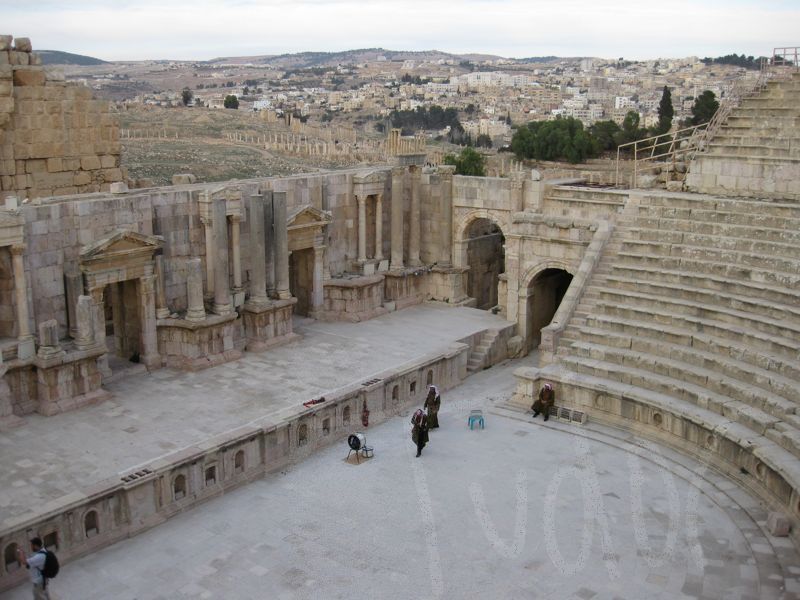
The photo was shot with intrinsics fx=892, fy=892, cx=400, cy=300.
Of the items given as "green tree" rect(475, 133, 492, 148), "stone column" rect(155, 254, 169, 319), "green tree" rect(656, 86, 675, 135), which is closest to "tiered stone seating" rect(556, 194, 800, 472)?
"stone column" rect(155, 254, 169, 319)

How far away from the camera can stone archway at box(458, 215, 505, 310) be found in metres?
25.8

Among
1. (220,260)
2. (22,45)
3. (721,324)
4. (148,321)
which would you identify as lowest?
(148,321)

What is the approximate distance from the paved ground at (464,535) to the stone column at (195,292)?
4424 mm

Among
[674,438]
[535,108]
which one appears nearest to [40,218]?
[674,438]

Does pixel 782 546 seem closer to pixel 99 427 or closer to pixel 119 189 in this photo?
pixel 99 427

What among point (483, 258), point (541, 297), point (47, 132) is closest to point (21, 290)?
point (47, 132)

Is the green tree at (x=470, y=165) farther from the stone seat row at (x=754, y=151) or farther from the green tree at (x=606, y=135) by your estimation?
the stone seat row at (x=754, y=151)

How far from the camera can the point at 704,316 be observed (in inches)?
689

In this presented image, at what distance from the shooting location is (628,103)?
557 ft

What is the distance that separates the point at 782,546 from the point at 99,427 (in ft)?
35.4

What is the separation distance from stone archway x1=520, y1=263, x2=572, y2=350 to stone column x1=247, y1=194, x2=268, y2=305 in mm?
6763

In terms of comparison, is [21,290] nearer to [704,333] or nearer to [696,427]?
[696,427]

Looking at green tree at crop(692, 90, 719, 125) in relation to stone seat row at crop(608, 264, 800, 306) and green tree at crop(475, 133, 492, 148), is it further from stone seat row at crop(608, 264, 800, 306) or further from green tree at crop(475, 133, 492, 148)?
green tree at crop(475, 133, 492, 148)

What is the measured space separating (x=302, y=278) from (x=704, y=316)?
9.81 meters
